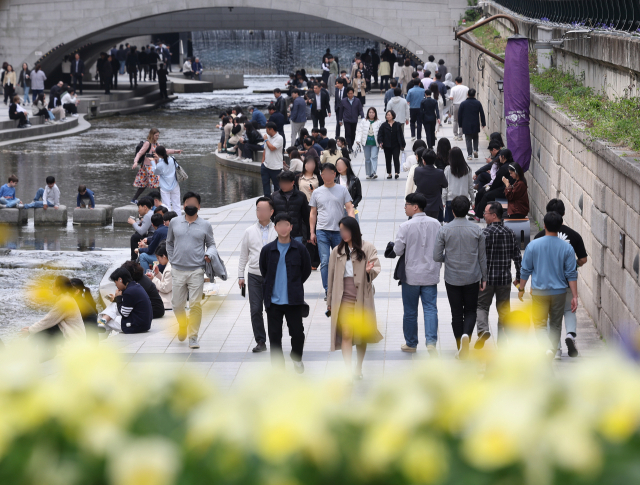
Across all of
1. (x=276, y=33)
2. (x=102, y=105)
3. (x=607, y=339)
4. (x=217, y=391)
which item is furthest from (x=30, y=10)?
(x=217, y=391)

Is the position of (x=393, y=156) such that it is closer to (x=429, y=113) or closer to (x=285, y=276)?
(x=429, y=113)

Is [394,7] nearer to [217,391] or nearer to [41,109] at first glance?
[41,109]

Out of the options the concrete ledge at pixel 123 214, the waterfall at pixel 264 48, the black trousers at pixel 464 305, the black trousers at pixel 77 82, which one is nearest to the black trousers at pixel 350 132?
the concrete ledge at pixel 123 214

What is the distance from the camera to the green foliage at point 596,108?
887 centimetres

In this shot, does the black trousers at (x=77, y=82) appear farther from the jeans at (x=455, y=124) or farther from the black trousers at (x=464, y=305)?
the black trousers at (x=464, y=305)

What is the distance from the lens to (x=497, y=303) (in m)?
8.53

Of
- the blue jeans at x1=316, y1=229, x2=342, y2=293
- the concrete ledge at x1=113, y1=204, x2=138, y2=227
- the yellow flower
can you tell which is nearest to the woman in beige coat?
the blue jeans at x1=316, y1=229, x2=342, y2=293

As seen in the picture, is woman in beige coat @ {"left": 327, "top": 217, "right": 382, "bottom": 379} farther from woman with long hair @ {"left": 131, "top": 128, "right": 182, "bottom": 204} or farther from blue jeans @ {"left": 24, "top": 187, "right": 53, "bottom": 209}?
blue jeans @ {"left": 24, "top": 187, "right": 53, "bottom": 209}

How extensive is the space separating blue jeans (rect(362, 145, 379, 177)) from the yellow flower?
18.3 meters

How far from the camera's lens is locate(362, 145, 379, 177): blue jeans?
19406 mm

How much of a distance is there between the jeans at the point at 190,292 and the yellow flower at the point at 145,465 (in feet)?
26.6

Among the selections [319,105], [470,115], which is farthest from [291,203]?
[319,105]

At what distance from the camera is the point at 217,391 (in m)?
1.32

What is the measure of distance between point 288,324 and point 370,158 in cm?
1190
